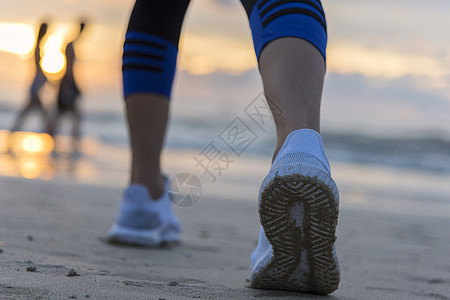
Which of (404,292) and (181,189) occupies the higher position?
(181,189)

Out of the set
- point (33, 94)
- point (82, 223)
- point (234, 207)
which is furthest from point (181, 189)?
point (33, 94)

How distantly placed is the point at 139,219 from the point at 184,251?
181mm

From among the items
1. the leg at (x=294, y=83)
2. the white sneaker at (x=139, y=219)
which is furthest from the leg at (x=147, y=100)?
the leg at (x=294, y=83)

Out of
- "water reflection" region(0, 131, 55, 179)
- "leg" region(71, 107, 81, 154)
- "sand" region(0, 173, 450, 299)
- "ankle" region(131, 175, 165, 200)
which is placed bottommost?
"sand" region(0, 173, 450, 299)

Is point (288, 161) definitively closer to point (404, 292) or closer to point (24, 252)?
point (404, 292)

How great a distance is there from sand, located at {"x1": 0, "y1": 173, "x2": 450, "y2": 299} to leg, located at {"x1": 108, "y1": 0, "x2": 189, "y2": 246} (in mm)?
104

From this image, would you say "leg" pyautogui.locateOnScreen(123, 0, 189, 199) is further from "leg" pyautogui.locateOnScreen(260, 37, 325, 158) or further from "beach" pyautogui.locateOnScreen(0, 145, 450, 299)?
"leg" pyautogui.locateOnScreen(260, 37, 325, 158)

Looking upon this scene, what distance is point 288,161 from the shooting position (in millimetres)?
972

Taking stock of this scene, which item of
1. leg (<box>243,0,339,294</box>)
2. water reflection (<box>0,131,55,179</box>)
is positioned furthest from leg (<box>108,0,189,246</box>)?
water reflection (<box>0,131,55,179</box>)

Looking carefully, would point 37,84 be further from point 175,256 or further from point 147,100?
point 175,256

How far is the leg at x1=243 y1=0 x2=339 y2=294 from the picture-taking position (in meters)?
0.95

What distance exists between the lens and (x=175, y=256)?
5.37 ft

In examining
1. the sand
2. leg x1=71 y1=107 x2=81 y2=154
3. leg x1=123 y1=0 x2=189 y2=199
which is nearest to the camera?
the sand

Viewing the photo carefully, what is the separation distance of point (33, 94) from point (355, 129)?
1366 cm
